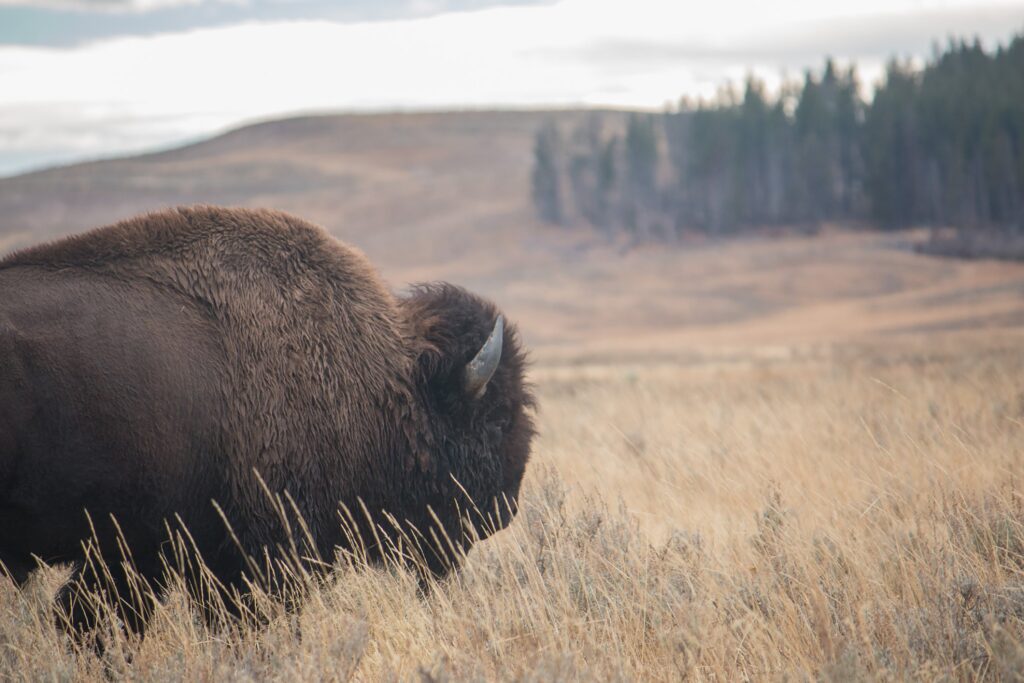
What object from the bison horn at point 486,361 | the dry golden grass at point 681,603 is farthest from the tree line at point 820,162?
the bison horn at point 486,361

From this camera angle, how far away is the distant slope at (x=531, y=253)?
3384 cm

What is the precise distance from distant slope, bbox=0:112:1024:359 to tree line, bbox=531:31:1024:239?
3.90m

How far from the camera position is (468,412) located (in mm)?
4301

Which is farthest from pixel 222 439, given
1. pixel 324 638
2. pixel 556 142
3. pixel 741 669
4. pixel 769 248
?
pixel 556 142

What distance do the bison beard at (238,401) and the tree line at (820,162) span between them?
2181 inches

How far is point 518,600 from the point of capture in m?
3.68

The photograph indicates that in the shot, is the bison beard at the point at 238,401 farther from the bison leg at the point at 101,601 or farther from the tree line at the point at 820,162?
the tree line at the point at 820,162

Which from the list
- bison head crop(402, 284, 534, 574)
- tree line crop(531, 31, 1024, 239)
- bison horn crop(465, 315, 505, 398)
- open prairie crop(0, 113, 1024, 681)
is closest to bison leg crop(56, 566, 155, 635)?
open prairie crop(0, 113, 1024, 681)

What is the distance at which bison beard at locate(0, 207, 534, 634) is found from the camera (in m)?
3.29

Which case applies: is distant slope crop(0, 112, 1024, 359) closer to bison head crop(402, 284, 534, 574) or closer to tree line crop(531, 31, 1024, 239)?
tree line crop(531, 31, 1024, 239)

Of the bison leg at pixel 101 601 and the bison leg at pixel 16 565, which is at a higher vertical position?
the bison leg at pixel 16 565

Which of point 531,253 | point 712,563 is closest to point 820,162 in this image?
point 531,253

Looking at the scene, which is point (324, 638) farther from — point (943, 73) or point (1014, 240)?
point (943, 73)

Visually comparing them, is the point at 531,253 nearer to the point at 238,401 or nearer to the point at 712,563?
the point at 712,563
